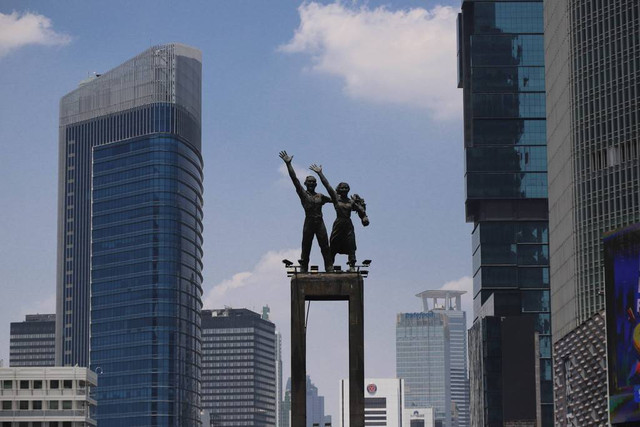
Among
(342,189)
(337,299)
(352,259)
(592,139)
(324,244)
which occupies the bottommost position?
(337,299)

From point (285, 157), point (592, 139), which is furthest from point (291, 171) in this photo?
point (592, 139)

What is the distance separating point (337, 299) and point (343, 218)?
2.14 m

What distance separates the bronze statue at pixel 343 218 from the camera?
39500 millimetres

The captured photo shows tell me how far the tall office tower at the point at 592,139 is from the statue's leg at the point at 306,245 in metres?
127

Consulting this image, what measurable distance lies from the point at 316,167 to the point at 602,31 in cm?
14084

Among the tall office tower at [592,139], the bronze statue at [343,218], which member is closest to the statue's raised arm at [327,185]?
the bronze statue at [343,218]

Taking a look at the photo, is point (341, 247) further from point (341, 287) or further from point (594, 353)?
point (594, 353)

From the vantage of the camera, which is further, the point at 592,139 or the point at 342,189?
the point at 592,139

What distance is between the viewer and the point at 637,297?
124 m

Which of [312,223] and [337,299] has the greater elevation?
[312,223]

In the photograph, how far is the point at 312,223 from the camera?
3962 centimetres

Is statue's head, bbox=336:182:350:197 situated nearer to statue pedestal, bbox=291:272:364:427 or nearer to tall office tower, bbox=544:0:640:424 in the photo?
statue pedestal, bbox=291:272:364:427

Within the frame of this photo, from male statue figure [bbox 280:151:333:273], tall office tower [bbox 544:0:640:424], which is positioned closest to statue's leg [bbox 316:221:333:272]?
male statue figure [bbox 280:151:333:273]

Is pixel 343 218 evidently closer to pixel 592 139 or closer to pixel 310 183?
pixel 310 183
